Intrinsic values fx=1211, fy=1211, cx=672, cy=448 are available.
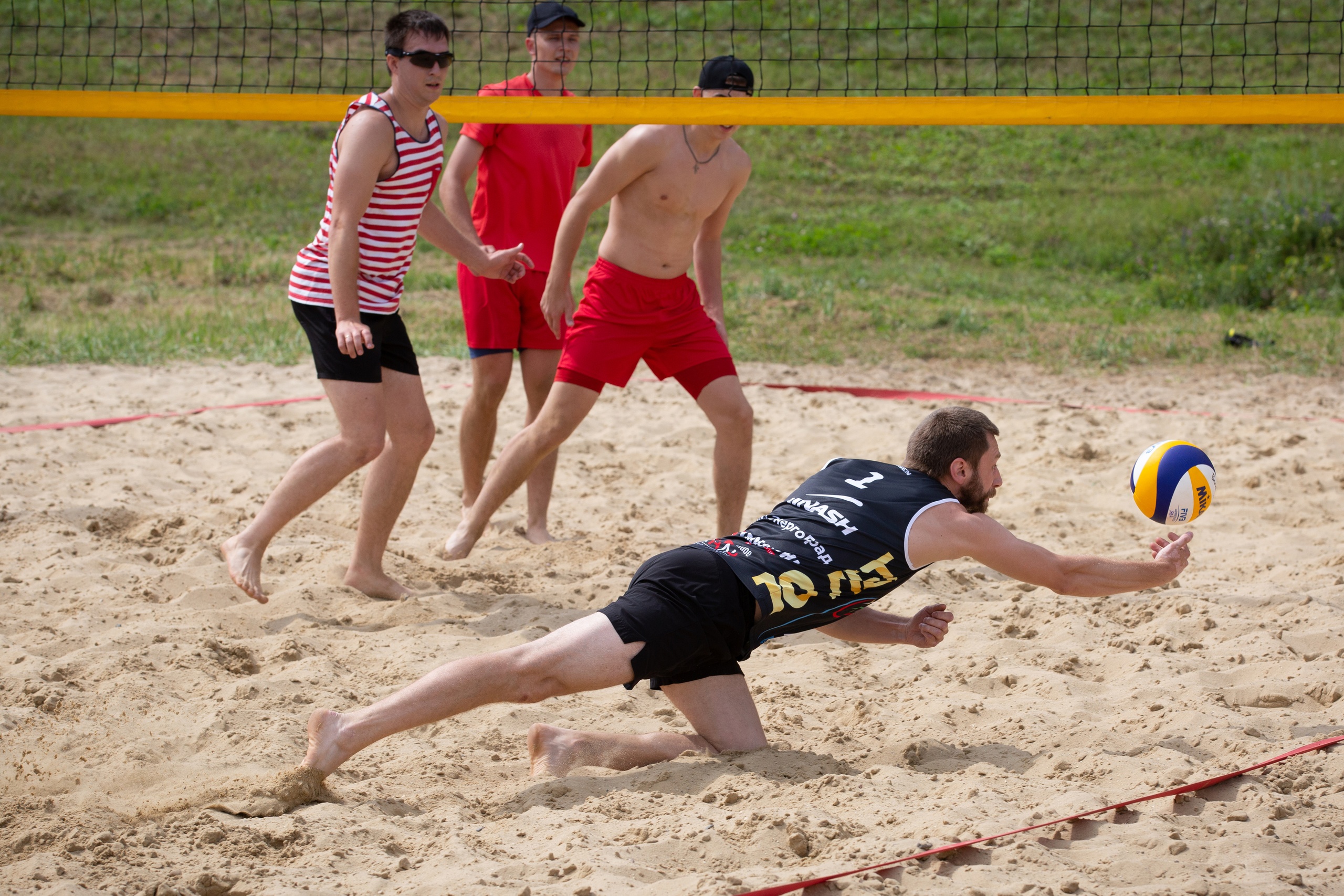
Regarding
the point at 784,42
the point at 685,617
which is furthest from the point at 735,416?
the point at 784,42

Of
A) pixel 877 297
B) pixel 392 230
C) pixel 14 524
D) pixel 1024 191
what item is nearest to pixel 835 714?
pixel 392 230

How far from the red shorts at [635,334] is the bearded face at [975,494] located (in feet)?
4.65

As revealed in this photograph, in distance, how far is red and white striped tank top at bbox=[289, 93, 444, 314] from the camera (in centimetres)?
363

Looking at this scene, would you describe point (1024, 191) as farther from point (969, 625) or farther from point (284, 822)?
point (284, 822)

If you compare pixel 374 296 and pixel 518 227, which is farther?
pixel 518 227

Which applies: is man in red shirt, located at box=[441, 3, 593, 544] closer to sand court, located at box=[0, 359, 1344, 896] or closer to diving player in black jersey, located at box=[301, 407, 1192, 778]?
sand court, located at box=[0, 359, 1344, 896]

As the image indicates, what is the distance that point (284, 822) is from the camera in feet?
7.98

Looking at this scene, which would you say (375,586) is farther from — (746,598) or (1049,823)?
(1049,823)

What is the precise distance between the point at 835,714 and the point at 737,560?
633mm

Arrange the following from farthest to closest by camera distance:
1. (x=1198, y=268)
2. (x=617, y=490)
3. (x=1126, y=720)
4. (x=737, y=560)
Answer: (x=1198, y=268) < (x=617, y=490) < (x=1126, y=720) < (x=737, y=560)

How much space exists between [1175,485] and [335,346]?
2.44 metres

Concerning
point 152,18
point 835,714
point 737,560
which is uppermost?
point 152,18

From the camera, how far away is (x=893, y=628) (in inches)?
117

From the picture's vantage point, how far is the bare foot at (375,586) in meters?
3.87
